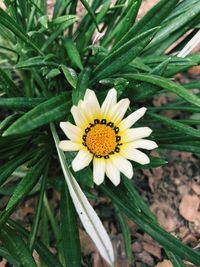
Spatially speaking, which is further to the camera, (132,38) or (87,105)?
(132,38)

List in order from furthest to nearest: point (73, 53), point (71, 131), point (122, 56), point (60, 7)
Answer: point (60, 7) < point (73, 53) < point (122, 56) < point (71, 131)

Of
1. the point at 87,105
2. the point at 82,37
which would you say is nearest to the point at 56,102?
the point at 87,105

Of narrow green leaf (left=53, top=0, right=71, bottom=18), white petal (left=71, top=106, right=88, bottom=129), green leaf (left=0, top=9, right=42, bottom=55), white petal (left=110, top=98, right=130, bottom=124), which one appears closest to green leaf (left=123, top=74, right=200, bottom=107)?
white petal (left=110, top=98, right=130, bottom=124)

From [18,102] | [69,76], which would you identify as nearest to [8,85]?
[18,102]

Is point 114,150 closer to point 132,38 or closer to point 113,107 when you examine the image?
point 113,107

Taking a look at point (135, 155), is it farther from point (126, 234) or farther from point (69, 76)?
point (126, 234)

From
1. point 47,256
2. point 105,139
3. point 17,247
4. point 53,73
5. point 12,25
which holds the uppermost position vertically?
point 12,25

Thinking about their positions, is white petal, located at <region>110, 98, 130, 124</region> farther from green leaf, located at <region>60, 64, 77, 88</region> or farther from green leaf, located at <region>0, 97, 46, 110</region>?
green leaf, located at <region>0, 97, 46, 110</region>
